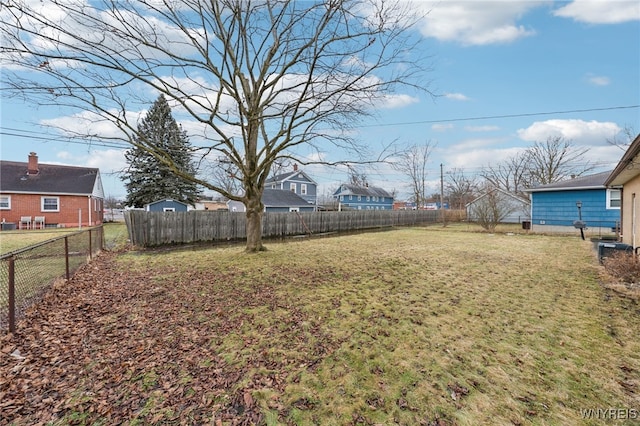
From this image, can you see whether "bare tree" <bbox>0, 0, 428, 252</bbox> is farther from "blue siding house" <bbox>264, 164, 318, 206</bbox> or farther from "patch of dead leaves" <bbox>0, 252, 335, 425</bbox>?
"blue siding house" <bbox>264, 164, 318, 206</bbox>

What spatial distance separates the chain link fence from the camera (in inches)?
147

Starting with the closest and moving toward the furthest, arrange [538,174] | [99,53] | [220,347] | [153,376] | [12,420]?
1. [12,420]
2. [153,376]
3. [220,347]
4. [99,53]
5. [538,174]

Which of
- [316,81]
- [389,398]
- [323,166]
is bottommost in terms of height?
[389,398]

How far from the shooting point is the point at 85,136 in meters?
7.21

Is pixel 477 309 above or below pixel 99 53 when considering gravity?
below

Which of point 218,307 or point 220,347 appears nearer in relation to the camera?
point 220,347

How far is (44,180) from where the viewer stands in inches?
854

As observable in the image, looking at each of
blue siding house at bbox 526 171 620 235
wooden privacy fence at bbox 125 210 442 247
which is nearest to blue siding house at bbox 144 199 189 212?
wooden privacy fence at bbox 125 210 442 247

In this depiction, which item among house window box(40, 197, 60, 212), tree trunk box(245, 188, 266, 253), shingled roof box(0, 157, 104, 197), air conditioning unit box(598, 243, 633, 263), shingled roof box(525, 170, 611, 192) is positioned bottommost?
air conditioning unit box(598, 243, 633, 263)

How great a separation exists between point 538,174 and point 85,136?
3828 cm

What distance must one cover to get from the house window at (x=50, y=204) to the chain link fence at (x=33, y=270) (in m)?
18.6

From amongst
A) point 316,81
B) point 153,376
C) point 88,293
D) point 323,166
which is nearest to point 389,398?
point 153,376

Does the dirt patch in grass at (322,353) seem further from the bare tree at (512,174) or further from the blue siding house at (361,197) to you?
the blue siding house at (361,197)

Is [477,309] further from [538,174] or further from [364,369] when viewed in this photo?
[538,174]
